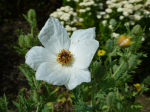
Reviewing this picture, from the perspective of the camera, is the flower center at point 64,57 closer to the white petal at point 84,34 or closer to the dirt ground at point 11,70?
the white petal at point 84,34

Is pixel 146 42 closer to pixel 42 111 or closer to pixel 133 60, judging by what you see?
pixel 133 60

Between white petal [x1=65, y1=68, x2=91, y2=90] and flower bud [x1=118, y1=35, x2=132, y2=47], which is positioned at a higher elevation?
flower bud [x1=118, y1=35, x2=132, y2=47]

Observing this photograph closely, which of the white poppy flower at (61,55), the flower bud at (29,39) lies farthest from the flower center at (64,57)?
→ the flower bud at (29,39)

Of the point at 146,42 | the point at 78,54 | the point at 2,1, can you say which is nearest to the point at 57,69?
the point at 78,54

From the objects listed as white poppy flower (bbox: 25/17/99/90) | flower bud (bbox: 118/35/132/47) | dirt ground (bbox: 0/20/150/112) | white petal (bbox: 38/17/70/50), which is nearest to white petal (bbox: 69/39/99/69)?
white poppy flower (bbox: 25/17/99/90)

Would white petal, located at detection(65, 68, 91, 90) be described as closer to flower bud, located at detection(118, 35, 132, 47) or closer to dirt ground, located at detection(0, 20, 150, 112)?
flower bud, located at detection(118, 35, 132, 47)

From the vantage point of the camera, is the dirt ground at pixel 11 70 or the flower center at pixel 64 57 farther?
the dirt ground at pixel 11 70
